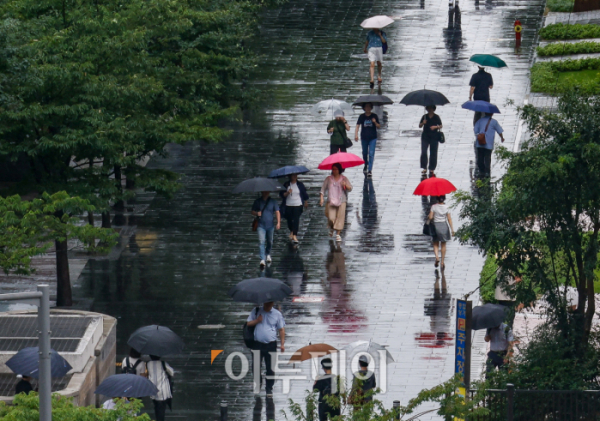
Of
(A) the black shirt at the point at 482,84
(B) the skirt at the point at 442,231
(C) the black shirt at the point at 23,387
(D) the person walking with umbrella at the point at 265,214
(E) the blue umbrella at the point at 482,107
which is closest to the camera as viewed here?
(C) the black shirt at the point at 23,387

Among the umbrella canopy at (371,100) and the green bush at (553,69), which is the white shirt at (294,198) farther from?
the green bush at (553,69)

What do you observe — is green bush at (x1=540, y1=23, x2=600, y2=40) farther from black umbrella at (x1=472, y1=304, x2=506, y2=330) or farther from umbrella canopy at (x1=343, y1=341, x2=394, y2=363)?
umbrella canopy at (x1=343, y1=341, x2=394, y2=363)

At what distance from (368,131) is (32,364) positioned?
12.4 metres

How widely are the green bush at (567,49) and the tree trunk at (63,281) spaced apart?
18.1m

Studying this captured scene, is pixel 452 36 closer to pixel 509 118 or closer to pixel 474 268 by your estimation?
pixel 509 118

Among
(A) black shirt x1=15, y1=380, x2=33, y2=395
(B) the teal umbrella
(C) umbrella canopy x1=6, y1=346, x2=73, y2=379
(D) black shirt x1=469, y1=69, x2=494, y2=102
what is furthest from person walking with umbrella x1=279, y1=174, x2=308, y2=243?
(B) the teal umbrella

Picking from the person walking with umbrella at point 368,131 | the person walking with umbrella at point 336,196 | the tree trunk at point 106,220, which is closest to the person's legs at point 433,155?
the person walking with umbrella at point 368,131

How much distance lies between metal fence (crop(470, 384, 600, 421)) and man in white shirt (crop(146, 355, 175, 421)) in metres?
3.91

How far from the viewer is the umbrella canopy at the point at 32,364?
14.4m

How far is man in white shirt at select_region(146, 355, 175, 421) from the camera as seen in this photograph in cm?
1505

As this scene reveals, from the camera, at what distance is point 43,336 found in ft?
35.5

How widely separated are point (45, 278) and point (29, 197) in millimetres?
5191

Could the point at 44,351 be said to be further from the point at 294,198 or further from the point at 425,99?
the point at 425,99

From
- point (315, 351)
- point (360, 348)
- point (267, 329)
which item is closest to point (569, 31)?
point (267, 329)
